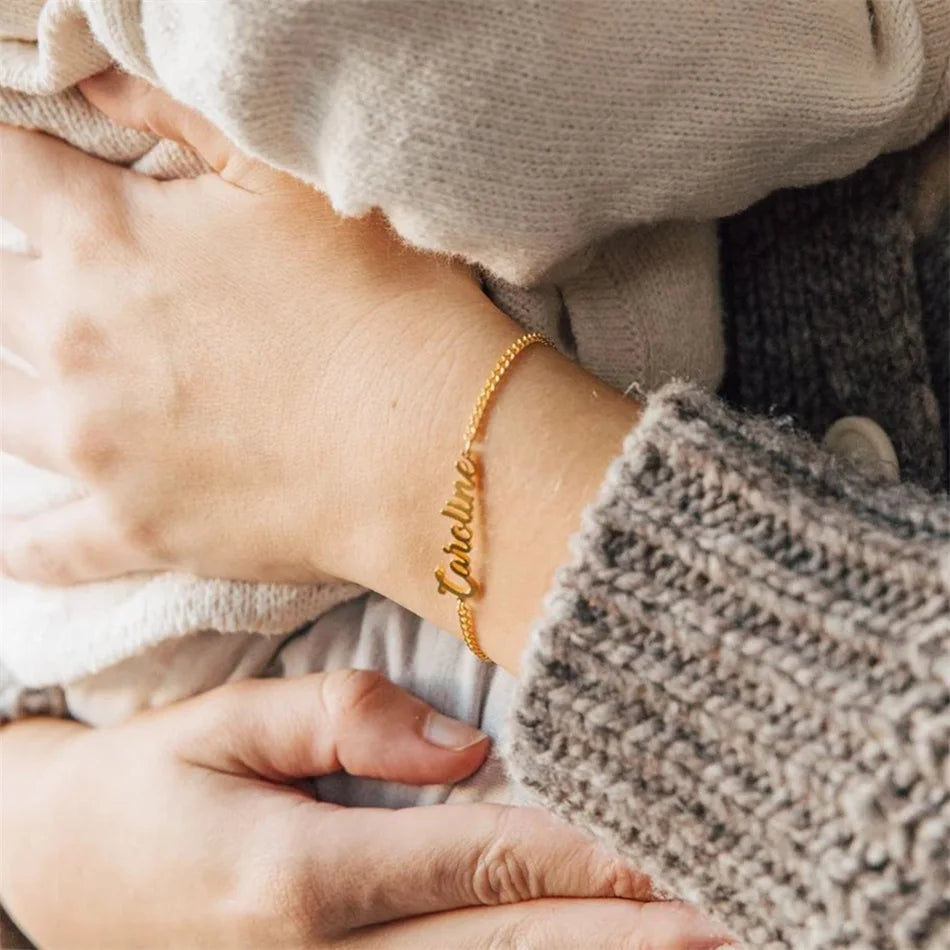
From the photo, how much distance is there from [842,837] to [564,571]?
0.64 ft

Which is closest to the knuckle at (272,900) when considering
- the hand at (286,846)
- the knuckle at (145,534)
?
the hand at (286,846)

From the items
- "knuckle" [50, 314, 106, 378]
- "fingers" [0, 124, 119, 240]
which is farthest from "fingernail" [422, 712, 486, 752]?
"fingers" [0, 124, 119, 240]

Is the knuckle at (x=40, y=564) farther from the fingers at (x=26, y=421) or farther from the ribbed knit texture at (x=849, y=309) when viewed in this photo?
the ribbed knit texture at (x=849, y=309)

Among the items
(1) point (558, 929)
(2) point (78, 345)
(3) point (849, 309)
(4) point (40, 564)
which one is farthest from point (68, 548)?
(3) point (849, 309)

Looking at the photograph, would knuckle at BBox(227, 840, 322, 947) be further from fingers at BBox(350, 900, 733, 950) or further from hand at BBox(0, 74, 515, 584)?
hand at BBox(0, 74, 515, 584)

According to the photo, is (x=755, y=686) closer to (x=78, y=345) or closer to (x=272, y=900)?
(x=272, y=900)

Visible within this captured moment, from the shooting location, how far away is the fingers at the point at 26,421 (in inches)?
33.7

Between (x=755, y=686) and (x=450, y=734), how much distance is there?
1.00 ft

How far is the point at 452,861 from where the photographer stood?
2.28ft

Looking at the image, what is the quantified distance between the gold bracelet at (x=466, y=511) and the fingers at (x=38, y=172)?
1.32 feet

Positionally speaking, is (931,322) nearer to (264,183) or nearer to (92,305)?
(264,183)

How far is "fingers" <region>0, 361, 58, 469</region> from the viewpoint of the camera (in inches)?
33.7

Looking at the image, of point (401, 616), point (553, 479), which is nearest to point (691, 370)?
point (553, 479)

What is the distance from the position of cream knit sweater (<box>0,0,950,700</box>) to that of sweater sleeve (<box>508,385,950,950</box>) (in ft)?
0.50
